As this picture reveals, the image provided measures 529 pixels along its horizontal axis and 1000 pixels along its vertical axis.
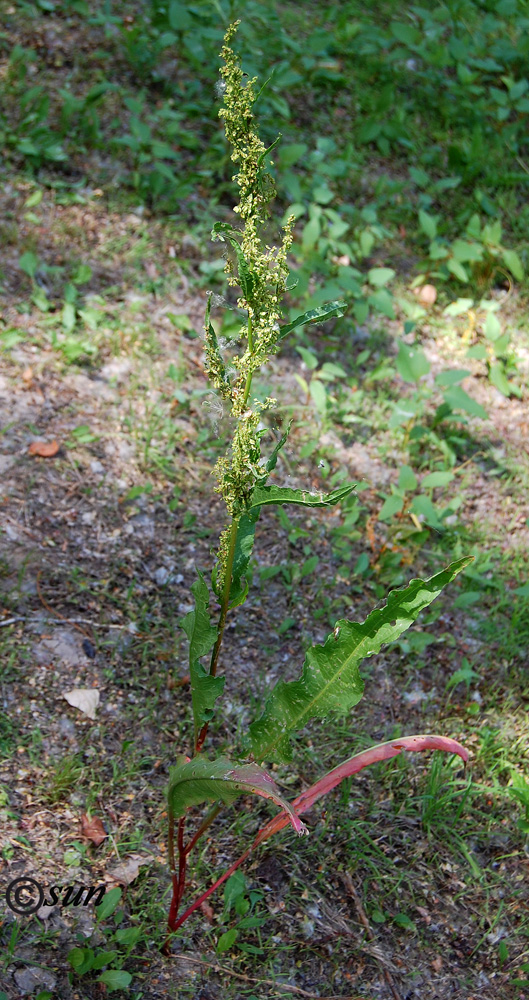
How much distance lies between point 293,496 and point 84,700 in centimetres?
116

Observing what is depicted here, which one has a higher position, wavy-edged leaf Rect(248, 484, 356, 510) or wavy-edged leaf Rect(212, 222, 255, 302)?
wavy-edged leaf Rect(212, 222, 255, 302)

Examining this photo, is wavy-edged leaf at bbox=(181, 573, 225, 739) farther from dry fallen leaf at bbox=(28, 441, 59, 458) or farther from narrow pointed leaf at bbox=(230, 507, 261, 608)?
dry fallen leaf at bbox=(28, 441, 59, 458)

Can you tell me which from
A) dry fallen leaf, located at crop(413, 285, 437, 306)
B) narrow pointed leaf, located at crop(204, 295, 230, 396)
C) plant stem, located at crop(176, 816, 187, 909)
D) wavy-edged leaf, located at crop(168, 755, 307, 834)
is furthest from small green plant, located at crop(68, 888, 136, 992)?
dry fallen leaf, located at crop(413, 285, 437, 306)

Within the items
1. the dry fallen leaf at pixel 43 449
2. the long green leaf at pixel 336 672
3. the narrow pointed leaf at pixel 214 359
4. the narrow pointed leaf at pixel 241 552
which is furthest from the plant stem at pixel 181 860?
the dry fallen leaf at pixel 43 449

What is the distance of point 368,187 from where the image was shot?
4.38 metres

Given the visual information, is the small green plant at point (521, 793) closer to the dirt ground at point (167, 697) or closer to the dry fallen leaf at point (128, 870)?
the dirt ground at point (167, 697)

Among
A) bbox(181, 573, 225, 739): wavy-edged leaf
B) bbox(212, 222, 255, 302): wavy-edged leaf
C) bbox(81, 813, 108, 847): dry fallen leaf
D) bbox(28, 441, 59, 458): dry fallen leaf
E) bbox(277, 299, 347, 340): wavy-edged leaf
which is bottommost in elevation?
bbox(81, 813, 108, 847): dry fallen leaf

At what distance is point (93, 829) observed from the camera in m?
2.12

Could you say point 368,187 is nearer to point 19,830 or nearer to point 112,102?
point 112,102

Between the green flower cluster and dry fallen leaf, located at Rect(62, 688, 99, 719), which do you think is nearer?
the green flower cluster

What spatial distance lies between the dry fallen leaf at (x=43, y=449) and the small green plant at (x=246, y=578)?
1281 millimetres

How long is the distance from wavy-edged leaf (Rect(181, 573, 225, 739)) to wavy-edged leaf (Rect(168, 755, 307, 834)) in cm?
11

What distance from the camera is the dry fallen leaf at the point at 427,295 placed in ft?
13.0

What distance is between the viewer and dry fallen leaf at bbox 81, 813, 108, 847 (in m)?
2.11
